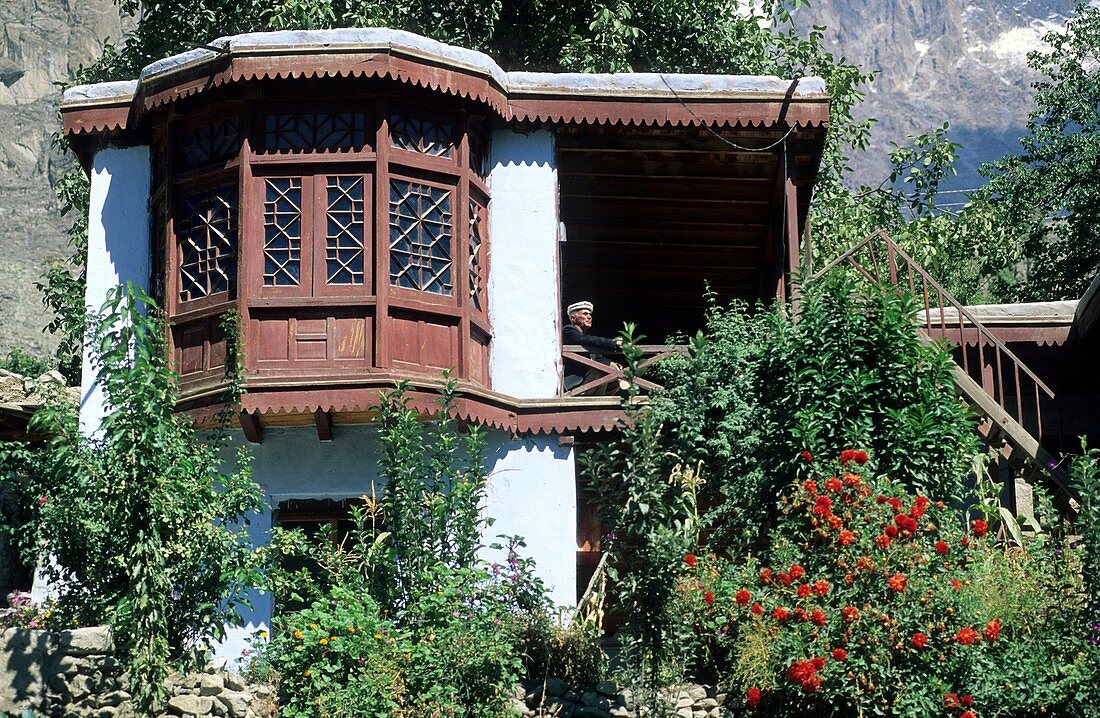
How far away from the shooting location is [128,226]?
574 inches

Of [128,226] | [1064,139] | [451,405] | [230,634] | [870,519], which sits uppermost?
[1064,139]

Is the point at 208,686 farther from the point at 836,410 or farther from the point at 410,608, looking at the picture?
the point at 836,410

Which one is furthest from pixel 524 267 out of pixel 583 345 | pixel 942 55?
pixel 942 55

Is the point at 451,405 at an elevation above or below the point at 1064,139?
below

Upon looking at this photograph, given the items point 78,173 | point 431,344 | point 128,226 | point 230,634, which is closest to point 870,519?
point 431,344

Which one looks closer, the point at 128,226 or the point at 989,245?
the point at 128,226

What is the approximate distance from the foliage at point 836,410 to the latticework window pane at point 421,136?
3630 millimetres

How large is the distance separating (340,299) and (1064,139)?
17.5m

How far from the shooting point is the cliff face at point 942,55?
12475 cm

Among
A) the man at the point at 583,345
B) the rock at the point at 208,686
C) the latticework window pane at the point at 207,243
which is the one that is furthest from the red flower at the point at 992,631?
the latticework window pane at the point at 207,243

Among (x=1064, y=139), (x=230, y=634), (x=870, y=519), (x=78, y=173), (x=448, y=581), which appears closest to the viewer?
(x=870, y=519)

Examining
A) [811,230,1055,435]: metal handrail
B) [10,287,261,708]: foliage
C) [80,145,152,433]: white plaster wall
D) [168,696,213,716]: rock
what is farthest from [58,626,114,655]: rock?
[811,230,1055,435]: metal handrail

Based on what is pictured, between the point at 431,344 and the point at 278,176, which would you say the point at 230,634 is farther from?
the point at 278,176

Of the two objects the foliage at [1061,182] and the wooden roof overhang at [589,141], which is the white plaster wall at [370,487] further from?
the foliage at [1061,182]
